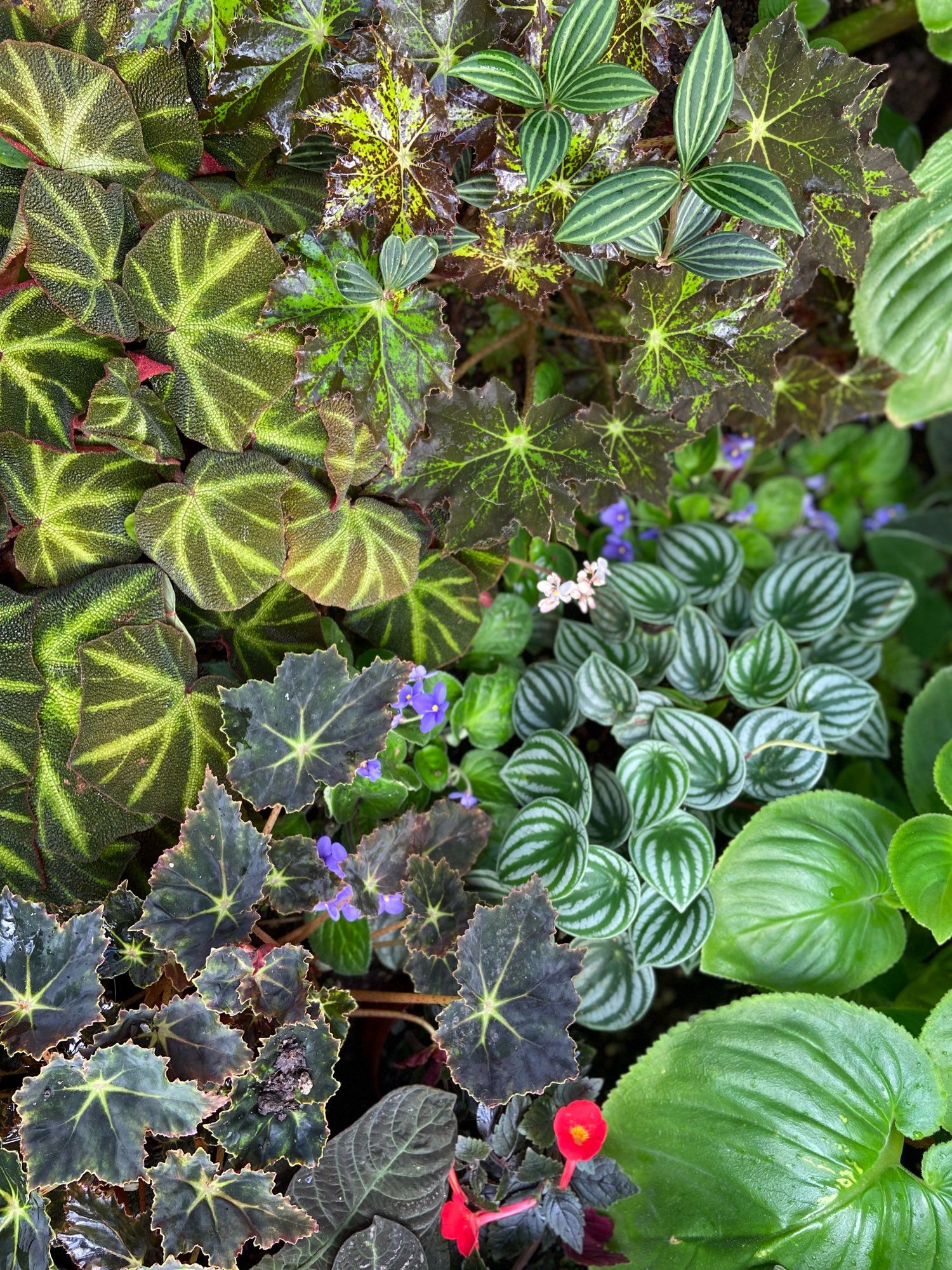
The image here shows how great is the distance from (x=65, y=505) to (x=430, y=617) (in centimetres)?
47

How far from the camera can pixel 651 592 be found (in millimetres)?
1419

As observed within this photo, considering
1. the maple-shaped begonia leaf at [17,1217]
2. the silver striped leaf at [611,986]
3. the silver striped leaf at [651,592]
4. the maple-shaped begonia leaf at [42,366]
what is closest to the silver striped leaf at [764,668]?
the silver striped leaf at [651,592]

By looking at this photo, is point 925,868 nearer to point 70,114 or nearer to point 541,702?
point 541,702

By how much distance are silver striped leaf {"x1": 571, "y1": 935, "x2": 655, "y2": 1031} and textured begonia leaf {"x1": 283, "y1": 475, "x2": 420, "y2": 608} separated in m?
0.56

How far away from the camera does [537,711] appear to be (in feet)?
4.39

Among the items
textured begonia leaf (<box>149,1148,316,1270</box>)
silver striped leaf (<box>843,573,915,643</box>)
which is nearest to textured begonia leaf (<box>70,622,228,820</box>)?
textured begonia leaf (<box>149,1148,316,1270</box>)

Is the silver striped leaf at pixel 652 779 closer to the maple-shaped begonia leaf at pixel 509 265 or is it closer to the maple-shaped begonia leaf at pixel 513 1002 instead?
the maple-shaped begonia leaf at pixel 513 1002

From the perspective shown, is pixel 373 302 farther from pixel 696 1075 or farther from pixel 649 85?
pixel 696 1075

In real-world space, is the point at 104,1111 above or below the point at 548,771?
below

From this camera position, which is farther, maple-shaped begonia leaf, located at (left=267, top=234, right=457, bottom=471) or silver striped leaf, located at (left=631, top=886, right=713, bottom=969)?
silver striped leaf, located at (left=631, top=886, right=713, bottom=969)

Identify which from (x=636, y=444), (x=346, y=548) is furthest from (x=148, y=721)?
(x=636, y=444)

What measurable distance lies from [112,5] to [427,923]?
3.73 feet

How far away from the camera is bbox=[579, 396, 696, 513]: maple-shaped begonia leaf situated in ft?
4.11

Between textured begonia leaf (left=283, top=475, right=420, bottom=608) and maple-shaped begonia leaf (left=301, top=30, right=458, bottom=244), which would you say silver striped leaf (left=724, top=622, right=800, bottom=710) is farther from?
maple-shaped begonia leaf (left=301, top=30, right=458, bottom=244)
